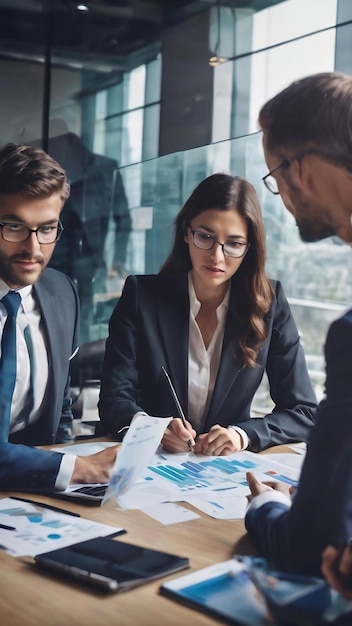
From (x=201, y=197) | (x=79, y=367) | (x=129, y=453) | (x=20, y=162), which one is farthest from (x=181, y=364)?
(x=79, y=367)

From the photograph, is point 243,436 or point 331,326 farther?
point 243,436

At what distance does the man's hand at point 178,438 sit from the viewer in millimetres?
2273

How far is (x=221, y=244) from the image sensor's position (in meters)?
2.74

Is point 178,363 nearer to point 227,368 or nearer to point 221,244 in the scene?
point 227,368

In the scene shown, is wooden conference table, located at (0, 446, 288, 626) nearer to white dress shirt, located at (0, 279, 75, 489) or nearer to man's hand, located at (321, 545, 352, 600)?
man's hand, located at (321, 545, 352, 600)

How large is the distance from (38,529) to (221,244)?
4.62ft

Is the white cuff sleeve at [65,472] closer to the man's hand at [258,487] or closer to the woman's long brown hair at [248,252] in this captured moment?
the man's hand at [258,487]

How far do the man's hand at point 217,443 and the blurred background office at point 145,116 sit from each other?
201 centimetres

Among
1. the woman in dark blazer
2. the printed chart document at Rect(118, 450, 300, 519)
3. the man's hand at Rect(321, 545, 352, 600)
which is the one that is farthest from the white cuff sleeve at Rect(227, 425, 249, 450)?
the man's hand at Rect(321, 545, 352, 600)

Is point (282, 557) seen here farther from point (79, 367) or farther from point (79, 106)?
point (79, 106)

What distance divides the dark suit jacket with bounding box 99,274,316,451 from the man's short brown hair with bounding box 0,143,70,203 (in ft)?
1.56

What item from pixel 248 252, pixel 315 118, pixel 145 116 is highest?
pixel 145 116

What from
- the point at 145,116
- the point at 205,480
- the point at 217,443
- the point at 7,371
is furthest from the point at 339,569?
the point at 145,116

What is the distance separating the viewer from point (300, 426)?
103 inches
